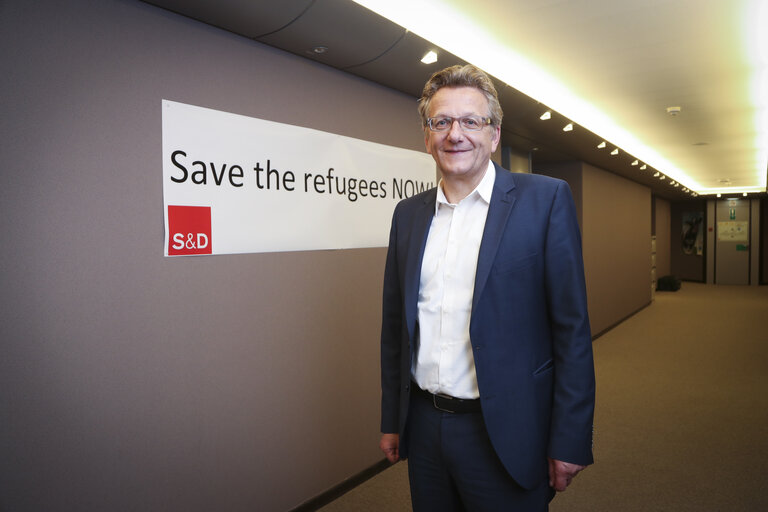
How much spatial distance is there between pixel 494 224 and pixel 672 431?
12.4 ft

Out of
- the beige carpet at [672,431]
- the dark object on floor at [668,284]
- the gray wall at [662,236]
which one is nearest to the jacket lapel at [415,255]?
the beige carpet at [672,431]

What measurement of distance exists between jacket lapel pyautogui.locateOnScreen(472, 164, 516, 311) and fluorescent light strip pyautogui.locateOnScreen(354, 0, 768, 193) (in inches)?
67.8

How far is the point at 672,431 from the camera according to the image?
4.18 metres

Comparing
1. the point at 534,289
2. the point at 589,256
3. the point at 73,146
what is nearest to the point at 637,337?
the point at 589,256

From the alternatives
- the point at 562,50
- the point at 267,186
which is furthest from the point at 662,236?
the point at 267,186

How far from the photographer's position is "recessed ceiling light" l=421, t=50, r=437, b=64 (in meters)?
2.99

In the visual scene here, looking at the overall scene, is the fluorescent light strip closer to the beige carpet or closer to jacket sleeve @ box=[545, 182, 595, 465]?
jacket sleeve @ box=[545, 182, 595, 465]

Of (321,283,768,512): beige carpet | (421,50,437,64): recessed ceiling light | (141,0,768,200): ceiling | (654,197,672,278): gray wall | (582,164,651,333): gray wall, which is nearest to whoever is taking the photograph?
(141,0,768,200): ceiling

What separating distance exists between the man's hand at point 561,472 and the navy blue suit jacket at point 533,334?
0.02 m

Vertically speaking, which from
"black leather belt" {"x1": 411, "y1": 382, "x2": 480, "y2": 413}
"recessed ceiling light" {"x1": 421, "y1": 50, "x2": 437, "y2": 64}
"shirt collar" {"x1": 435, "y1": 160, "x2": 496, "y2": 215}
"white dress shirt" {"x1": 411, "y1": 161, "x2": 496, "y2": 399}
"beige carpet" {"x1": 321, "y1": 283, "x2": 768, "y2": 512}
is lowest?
"beige carpet" {"x1": 321, "y1": 283, "x2": 768, "y2": 512}

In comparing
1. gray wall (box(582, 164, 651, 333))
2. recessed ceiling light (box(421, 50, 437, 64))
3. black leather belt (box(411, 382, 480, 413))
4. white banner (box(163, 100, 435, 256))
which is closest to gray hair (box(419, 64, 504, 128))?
black leather belt (box(411, 382, 480, 413))

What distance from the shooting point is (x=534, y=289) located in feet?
4.73

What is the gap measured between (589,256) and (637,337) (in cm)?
158

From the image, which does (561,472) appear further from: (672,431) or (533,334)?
(672,431)
